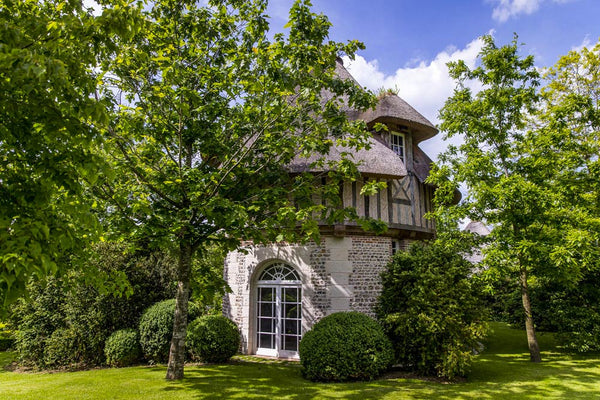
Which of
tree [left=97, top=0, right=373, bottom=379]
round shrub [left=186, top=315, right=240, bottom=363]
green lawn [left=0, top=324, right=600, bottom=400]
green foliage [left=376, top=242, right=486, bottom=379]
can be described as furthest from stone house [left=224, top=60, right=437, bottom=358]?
tree [left=97, top=0, right=373, bottom=379]

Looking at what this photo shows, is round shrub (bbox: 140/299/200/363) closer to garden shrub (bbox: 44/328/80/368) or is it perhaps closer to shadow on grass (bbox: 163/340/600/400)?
shadow on grass (bbox: 163/340/600/400)

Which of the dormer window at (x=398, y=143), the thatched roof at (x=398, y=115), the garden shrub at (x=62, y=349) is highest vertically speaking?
the thatched roof at (x=398, y=115)

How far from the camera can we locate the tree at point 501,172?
9.54 m

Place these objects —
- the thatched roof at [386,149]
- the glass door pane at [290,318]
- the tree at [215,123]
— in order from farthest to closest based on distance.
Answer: the glass door pane at [290,318] < the thatched roof at [386,149] < the tree at [215,123]

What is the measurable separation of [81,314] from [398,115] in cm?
1139

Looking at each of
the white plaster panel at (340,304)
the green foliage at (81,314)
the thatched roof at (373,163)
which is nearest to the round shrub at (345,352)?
the white plaster panel at (340,304)

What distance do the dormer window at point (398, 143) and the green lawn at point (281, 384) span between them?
22.5ft

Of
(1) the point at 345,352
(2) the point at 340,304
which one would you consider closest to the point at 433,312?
(1) the point at 345,352

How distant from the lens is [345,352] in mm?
8484

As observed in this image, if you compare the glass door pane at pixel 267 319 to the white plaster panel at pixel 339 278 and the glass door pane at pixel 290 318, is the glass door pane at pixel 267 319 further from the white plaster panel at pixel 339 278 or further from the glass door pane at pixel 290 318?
the white plaster panel at pixel 339 278

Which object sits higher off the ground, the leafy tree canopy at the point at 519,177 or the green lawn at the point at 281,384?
the leafy tree canopy at the point at 519,177

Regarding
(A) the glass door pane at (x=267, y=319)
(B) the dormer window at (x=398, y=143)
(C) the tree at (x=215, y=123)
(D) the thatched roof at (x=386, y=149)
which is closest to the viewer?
(C) the tree at (x=215, y=123)

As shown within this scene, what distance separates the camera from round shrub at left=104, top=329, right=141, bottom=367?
1036 centimetres

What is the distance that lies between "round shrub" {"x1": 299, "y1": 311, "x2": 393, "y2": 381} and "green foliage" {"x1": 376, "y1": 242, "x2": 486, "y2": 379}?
0.68 m
